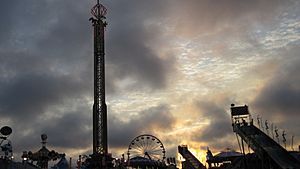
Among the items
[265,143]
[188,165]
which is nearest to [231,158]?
[188,165]

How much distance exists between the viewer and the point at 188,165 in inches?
3802

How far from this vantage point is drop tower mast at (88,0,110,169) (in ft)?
298

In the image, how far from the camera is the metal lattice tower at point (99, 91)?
312 ft

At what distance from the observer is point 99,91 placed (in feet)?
324

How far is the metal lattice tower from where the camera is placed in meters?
95.0

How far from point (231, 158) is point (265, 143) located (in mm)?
32271

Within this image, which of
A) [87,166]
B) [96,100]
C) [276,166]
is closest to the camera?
[276,166]

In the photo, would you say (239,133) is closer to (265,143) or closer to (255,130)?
(255,130)

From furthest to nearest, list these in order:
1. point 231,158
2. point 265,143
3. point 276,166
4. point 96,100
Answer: point 96,100
point 231,158
point 265,143
point 276,166

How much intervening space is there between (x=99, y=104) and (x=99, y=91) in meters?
3.91

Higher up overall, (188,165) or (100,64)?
(100,64)

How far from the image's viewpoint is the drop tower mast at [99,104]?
298 feet

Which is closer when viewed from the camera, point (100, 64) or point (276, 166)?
point (276, 166)

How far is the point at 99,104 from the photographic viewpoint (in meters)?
97.5
